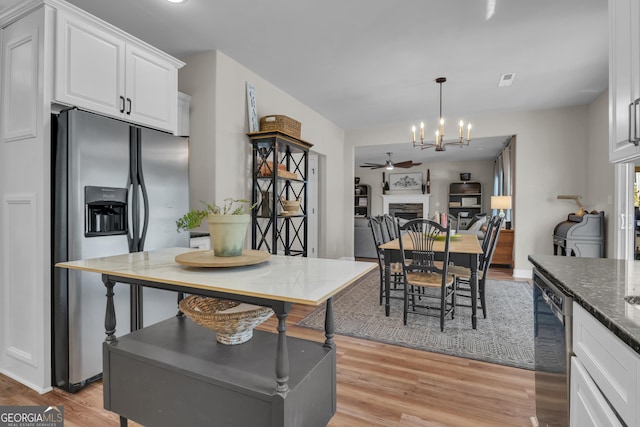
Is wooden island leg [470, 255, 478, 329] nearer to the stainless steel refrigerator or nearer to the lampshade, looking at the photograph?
the stainless steel refrigerator

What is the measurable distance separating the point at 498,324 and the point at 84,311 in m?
3.27

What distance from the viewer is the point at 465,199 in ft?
33.6

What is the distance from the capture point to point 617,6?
1254 mm

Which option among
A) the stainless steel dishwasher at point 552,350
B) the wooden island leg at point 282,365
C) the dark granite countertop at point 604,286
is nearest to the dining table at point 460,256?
the dark granite countertop at point 604,286

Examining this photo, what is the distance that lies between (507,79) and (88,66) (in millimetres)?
4233

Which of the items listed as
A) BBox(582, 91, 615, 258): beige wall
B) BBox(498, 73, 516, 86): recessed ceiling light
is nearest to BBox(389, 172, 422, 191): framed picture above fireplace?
BBox(582, 91, 615, 258): beige wall

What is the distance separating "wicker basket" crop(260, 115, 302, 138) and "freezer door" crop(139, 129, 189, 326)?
48.4 inches

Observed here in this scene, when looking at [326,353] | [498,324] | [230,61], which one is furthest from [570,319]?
[230,61]

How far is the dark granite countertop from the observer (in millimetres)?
739

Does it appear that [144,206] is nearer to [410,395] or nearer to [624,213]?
[410,395]

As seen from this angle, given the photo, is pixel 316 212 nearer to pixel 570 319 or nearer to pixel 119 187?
pixel 119 187

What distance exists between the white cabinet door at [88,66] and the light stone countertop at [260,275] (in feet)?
3.79

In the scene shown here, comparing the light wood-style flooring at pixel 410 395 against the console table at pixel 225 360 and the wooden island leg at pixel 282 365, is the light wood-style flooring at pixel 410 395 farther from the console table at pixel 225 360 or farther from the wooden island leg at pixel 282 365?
the wooden island leg at pixel 282 365

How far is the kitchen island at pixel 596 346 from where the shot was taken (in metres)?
0.70
